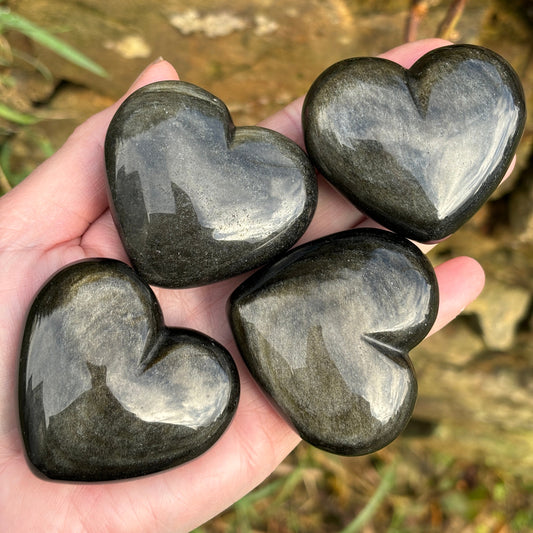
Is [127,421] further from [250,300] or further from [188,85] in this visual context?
[188,85]

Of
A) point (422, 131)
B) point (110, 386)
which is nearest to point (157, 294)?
point (110, 386)

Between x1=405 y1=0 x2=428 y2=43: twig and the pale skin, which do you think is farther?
x1=405 y1=0 x2=428 y2=43: twig

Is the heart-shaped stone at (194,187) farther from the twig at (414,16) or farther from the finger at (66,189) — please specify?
the twig at (414,16)

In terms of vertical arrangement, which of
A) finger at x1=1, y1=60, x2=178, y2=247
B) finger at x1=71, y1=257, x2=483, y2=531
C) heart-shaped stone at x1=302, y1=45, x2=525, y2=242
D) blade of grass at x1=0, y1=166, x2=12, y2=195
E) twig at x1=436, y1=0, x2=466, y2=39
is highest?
twig at x1=436, y1=0, x2=466, y2=39

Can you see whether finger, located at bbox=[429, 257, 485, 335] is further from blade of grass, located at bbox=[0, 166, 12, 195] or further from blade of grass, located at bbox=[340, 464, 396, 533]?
blade of grass, located at bbox=[0, 166, 12, 195]

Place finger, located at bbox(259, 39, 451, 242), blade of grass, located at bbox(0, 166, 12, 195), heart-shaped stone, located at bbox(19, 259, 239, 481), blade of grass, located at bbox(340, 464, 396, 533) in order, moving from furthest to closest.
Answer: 1. blade of grass, located at bbox(340, 464, 396, 533)
2. blade of grass, located at bbox(0, 166, 12, 195)
3. finger, located at bbox(259, 39, 451, 242)
4. heart-shaped stone, located at bbox(19, 259, 239, 481)

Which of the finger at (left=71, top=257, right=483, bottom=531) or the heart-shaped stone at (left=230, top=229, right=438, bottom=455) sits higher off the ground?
the heart-shaped stone at (left=230, top=229, right=438, bottom=455)

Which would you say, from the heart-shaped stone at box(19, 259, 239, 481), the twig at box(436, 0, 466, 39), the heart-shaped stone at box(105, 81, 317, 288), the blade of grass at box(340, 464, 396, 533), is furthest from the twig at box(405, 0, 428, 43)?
the blade of grass at box(340, 464, 396, 533)

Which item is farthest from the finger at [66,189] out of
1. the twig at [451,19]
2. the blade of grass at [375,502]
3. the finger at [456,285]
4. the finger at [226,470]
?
the blade of grass at [375,502]
